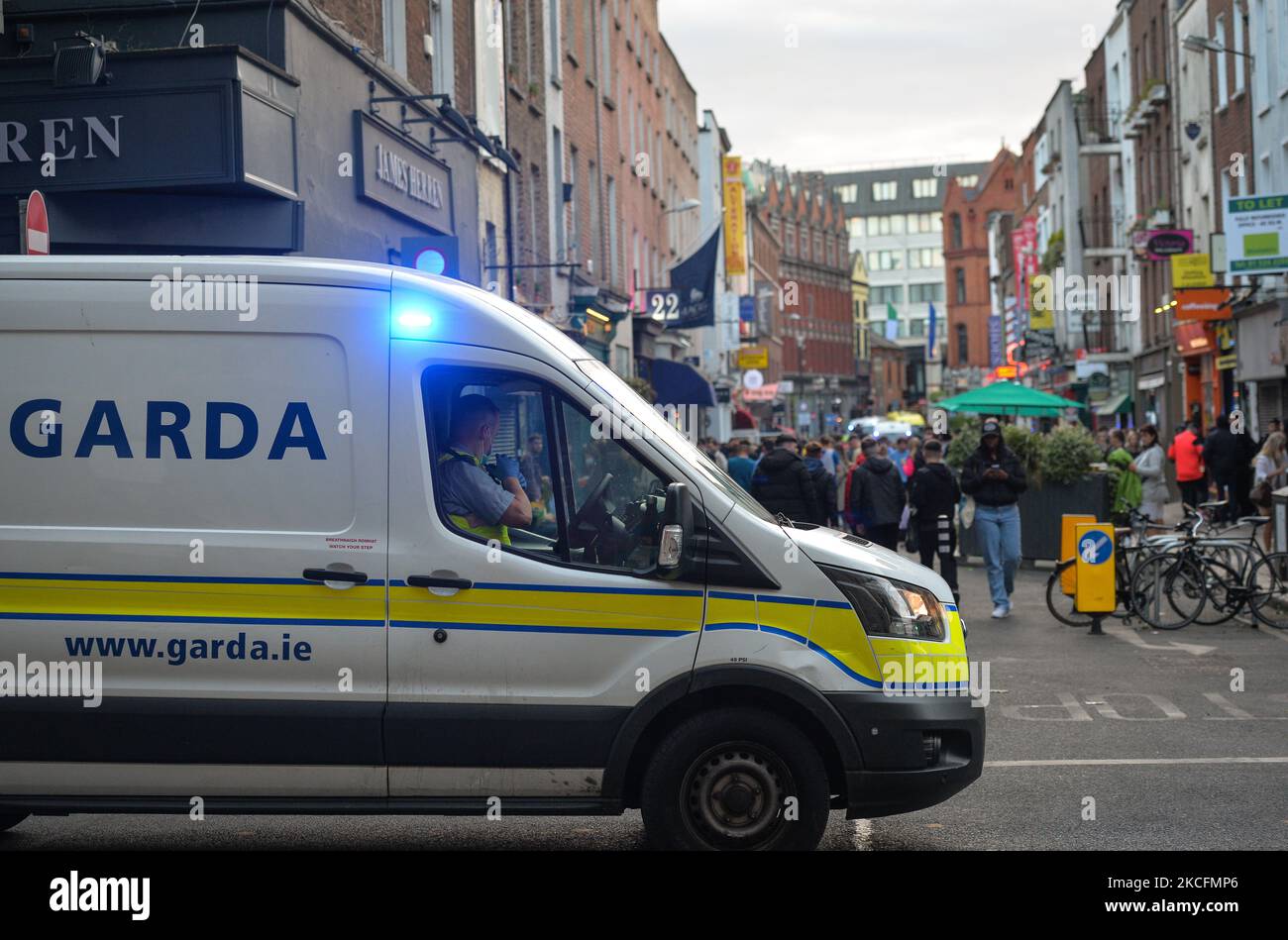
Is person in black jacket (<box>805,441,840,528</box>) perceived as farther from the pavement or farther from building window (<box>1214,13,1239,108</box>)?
building window (<box>1214,13,1239,108</box>)

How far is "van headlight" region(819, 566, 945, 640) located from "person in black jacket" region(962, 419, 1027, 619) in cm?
951

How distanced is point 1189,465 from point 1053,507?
255 inches

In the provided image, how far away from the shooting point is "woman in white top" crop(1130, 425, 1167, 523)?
74.8 feet

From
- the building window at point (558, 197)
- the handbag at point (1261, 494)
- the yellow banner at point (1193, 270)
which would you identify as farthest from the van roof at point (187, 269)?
the yellow banner at point (1193, 270)

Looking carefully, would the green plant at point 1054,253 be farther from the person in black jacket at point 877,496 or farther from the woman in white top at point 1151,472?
the person in black jacket at point 877,496

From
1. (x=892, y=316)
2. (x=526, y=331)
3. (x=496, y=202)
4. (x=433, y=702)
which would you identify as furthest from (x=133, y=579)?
(x=892, y=316)

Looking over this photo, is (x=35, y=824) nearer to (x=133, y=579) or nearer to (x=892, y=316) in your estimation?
(x=133, y=579)

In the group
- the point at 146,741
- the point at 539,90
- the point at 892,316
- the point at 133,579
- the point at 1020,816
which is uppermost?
the point at 892,316

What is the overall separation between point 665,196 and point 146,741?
142 feet

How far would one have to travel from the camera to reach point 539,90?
87.0ft

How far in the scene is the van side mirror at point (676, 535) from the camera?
583 centimetres

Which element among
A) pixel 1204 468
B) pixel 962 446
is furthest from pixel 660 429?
pixel 1204 468

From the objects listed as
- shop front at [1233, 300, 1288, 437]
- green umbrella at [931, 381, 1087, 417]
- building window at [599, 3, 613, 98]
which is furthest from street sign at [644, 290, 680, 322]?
shop front at [1233, 300, 1288, 437]

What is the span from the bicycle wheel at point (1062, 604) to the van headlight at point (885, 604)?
9190 millimetres
